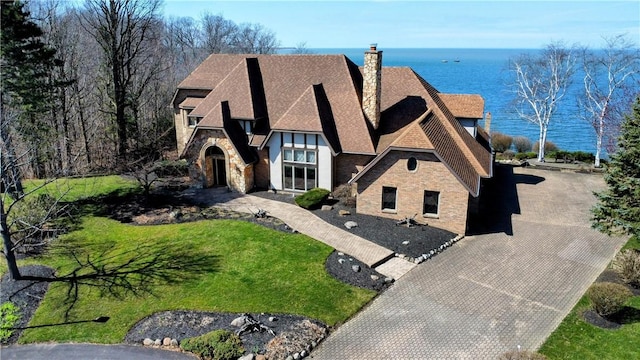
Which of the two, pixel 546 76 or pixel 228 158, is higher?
pixel 546 76

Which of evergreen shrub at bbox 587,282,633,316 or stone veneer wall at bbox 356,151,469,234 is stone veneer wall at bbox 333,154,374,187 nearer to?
stone veneer wall at bbox 356,151,469,234

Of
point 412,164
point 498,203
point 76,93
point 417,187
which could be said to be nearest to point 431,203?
point 417,187

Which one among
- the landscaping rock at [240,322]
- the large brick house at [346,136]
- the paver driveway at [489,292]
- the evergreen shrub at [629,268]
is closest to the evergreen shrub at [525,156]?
the large brick house at [346,136]

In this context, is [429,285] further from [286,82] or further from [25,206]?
[25,206]

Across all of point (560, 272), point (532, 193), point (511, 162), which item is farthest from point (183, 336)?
point (511, 162)

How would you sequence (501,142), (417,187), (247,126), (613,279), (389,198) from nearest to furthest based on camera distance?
(613,279) → (417,187) → (389,198) → (247,126) → (501,142)

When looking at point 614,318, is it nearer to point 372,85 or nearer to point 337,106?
point 372,85
